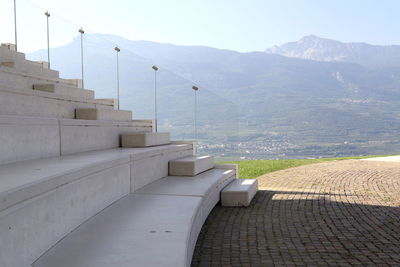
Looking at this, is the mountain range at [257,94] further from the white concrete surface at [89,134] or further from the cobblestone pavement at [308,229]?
the cobblestone pavement at [308,229]

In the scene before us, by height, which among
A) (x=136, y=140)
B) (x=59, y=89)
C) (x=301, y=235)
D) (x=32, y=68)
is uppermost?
(x=32, y=68)

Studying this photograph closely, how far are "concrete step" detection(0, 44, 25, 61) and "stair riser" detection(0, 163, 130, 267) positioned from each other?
3493 millimetres

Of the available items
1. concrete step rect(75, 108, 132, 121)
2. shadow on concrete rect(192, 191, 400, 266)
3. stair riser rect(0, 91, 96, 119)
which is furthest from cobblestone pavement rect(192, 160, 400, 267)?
stair riser rect(0, 91, 96, 119)

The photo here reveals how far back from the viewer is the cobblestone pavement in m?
3.48

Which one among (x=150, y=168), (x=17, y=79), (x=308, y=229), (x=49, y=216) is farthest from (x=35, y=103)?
(x=308, y=229)

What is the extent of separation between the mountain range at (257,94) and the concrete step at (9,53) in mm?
433

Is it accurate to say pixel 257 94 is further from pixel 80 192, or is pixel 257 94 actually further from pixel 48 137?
pixel 80 192

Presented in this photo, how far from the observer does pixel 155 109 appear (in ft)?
24.7

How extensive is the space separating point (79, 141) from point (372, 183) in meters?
6.48

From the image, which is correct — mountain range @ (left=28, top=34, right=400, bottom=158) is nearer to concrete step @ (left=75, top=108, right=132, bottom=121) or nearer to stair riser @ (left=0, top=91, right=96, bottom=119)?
concrete step @ (left=75, top=108, right=132, bottom=121)

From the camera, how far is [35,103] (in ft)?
12.9

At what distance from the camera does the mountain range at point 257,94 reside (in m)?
7.45

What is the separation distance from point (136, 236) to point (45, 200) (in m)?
0.70

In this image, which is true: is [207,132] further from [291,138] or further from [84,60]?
[291,138]
